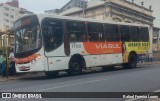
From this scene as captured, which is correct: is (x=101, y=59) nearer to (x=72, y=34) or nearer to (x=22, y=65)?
(x=72, y=34)

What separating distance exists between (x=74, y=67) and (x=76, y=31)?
6.95ft

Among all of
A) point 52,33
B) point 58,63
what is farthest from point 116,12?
point 58,63

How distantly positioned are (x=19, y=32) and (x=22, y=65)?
1.90 meters

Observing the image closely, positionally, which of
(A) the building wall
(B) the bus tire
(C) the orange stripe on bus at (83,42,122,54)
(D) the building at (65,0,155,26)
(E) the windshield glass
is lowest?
(B) the bus tire

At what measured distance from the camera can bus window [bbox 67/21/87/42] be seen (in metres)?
18.4

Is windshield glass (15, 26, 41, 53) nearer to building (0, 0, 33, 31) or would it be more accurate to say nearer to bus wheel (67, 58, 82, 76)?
bus wheel (67, 58, 82, 76)

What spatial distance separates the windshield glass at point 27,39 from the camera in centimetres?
1678

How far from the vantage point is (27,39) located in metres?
17.1

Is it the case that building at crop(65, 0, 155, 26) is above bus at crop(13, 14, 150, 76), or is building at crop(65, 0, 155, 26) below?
above

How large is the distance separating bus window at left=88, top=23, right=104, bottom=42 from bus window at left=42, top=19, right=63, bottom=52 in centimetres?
257

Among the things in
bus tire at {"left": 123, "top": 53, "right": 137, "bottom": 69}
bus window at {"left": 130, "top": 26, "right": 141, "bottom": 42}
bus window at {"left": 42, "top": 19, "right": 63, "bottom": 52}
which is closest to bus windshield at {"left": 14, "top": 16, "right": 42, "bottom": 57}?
bus window at {"left": 42, "top": 19, "right": 63, "bottom": 52}

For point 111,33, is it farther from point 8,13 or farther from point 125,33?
point 8,13

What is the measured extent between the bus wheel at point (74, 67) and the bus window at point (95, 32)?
1923 millimetres

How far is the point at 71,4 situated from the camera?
2515 inches
